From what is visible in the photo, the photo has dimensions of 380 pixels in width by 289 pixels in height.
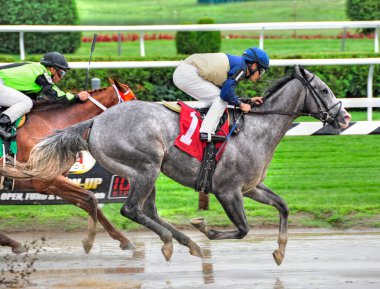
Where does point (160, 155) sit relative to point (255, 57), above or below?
below

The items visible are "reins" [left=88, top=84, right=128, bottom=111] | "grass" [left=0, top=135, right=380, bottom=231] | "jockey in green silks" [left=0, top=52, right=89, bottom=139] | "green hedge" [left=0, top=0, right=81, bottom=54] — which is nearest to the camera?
"jockey in green silks" [left=0, top=52, right=89, bottom=139]

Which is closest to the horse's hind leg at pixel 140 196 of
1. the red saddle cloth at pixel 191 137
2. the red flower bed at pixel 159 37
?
the red saddle cloth at pixel 191 137

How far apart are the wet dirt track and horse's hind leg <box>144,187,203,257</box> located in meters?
0.11

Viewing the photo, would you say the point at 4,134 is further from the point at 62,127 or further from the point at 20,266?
the point at 20,266

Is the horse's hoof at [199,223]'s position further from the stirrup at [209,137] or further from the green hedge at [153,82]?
the green hedge at [153,82]

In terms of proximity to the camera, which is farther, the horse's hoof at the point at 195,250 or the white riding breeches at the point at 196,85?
the white riding breeches at the point at 196,85

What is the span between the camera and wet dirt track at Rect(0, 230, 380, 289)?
24.6ft

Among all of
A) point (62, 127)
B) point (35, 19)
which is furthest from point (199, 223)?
point (35, 19)

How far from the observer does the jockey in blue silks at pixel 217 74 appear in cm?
839

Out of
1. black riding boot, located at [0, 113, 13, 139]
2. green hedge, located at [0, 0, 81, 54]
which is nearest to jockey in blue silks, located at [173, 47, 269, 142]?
black riding boot, located at [0, 113, 13, 139]

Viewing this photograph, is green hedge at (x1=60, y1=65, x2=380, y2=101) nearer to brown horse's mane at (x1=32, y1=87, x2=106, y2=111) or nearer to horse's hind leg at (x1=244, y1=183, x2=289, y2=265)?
brown horse's mane at (x1=32, y1=87, x2=106, y2=111)

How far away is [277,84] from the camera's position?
8.72 m

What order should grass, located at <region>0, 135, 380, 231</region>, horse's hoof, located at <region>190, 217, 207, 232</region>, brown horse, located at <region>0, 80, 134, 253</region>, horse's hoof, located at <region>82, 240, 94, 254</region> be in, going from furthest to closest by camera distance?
grass, located at <region>0, 135, 380, 231</region> < brown horse, located at <region>0, 80, 134, 253</region> < horse's hoof, located at <region>82, 240, 94, 254</region> < horse's hoof, located at <region>190, 217, 207, 232</region>

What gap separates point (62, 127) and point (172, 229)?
1593mm
